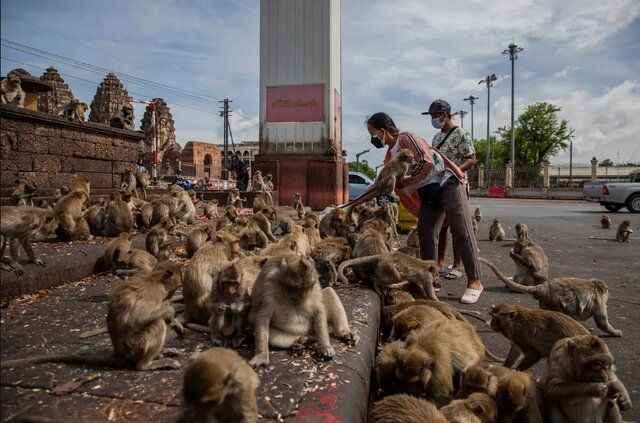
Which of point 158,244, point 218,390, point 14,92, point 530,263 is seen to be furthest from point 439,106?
point 14,92

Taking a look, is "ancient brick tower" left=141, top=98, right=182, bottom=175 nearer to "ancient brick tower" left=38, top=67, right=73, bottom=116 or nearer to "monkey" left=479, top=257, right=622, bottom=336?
"ancient brick tower" left=38, top=67, right=73, bottom=116

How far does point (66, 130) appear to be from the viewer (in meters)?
9.28

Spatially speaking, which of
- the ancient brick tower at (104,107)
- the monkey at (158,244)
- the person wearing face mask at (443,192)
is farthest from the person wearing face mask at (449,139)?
the ancient brick tower at (104,107)

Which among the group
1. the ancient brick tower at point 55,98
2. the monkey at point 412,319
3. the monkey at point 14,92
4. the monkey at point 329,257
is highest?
the ancient brick tower at point 55,98

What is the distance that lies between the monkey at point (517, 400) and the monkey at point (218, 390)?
149 cm

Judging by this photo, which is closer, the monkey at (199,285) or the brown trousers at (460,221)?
the monkey at (199,285)

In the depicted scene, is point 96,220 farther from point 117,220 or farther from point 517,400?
point 517,400

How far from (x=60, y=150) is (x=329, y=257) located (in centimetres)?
677

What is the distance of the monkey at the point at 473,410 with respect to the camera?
2.54 m

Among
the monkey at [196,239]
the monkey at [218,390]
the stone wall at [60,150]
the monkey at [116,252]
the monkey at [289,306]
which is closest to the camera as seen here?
the monkey at [218,390]

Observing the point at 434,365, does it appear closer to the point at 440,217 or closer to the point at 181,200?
the point at 440,217

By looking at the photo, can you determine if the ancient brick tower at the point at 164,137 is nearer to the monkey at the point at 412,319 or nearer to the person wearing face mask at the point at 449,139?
the person wearing face mask at the point at 449,139

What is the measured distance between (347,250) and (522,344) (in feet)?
7.81

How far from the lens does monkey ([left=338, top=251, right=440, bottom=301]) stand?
507 centimetres
